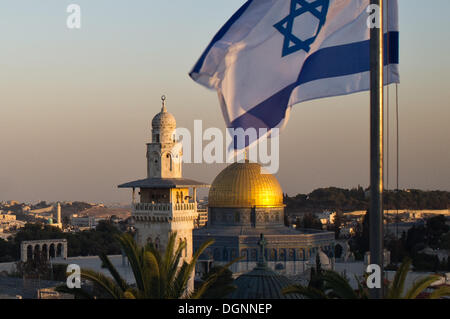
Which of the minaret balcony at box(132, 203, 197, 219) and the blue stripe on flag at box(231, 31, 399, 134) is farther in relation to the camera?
the minaret balcony at box(132, 203, 197, 219)

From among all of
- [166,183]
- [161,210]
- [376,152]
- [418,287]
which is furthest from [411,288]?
[166,183]

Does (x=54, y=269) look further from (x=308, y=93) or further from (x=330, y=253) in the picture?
(x=308, y=93)

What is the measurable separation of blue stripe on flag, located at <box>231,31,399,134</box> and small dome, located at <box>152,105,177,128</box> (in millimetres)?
25837

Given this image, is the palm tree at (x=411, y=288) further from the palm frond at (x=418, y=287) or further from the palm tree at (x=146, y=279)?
the palm tree at (x=146, y=279)

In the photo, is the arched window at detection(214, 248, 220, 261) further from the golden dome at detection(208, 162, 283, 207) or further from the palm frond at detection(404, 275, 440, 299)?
the palm frond at detection(404, 275, 440, 299)

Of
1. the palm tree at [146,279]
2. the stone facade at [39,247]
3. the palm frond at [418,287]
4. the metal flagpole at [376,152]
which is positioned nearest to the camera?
the metal flagpole at [376,152]

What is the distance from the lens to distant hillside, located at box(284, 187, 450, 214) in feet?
509

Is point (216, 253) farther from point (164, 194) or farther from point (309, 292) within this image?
point (309, 292)

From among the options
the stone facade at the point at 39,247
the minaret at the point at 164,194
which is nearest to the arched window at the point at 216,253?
the stone facade at the point at 39,247

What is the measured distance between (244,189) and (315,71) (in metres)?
57.0

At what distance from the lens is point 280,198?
70.0 meters

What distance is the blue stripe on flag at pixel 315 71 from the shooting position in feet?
39.7

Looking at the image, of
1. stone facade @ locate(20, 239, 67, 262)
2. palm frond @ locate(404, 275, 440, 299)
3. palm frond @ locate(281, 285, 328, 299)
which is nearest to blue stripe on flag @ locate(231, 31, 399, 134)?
palm frond @ locate(281, 285, 328, 299)
